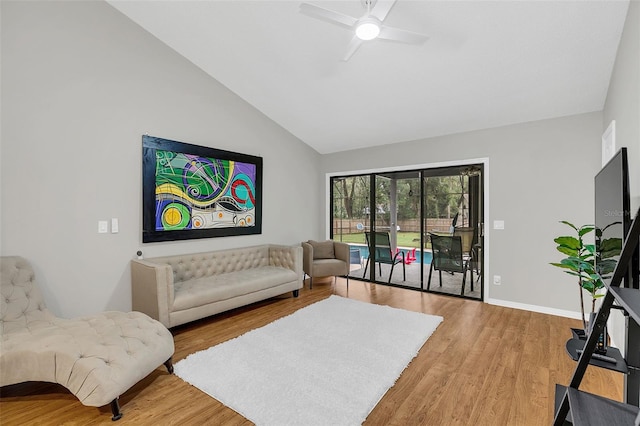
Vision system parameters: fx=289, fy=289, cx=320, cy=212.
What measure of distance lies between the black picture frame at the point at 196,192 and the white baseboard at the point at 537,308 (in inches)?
147

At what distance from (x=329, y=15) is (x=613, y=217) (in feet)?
7.37

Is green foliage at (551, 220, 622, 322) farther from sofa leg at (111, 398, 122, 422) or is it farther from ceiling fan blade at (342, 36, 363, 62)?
sofa leg at (111, 398, 122, 422)

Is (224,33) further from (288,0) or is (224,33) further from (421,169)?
(421,169)

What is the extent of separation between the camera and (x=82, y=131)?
3000 mm

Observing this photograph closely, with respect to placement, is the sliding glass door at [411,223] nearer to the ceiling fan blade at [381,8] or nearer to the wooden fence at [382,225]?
the wooden fence at [382,225]

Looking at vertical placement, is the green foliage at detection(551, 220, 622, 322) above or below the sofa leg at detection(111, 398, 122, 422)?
above

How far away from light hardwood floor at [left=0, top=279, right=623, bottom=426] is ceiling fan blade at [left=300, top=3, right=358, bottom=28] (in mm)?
2843

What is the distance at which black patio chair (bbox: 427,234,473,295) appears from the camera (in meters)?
4.46

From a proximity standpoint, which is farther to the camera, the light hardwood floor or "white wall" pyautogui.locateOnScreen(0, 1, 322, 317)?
"white wall" pyautogui.locateOnScreen(0, 1, 322, 317)

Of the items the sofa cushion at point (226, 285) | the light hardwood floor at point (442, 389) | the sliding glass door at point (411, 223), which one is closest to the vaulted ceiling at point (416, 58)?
the sliding glass door at point (411, 223)

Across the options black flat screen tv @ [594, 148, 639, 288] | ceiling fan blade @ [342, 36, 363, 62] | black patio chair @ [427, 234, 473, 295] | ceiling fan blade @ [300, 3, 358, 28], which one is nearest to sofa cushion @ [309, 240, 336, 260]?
black patio chair @ [427, 234, 473, 295]

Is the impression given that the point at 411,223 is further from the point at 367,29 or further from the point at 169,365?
the point at 169,365

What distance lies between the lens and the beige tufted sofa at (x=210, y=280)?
3031 millimetres

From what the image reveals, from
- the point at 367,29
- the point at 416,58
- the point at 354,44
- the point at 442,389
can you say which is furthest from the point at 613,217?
the point at 416,58
